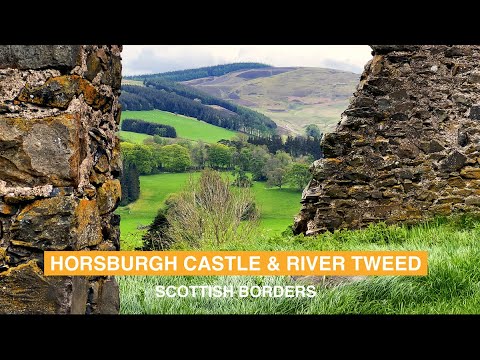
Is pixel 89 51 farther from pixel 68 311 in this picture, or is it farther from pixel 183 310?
pixel 183 310

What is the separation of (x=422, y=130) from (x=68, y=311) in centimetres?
558

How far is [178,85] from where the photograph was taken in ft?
61.5

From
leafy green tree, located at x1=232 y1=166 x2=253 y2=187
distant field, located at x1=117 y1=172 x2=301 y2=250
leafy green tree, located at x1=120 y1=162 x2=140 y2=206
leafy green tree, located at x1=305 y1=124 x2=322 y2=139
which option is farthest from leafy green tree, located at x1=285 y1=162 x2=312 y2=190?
leafy green tree, located at x1=120 y1=162 x2=140 y2=206

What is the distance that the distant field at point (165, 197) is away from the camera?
12766 millimetres

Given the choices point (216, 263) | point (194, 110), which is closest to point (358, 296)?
point (216, 263)

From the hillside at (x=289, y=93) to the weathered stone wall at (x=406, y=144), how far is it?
30.4ft

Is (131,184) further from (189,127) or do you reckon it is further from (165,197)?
(189,127)

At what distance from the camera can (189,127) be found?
1719 cm

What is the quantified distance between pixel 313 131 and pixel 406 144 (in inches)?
393

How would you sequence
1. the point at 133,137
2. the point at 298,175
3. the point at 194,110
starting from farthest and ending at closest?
the point at 194,110 < the point at 133,137 < the point at 298,175

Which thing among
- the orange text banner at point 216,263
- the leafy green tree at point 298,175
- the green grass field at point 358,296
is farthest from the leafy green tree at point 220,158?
the orange text banner at point 216,263

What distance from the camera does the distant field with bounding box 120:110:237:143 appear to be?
55.4 feet

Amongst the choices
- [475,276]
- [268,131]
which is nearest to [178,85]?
[268,131]

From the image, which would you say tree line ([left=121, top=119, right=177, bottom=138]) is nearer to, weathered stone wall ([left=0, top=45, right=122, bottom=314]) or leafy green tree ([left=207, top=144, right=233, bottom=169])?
leafy green tree ([left=207, top=144, right=233, bottom=169])
